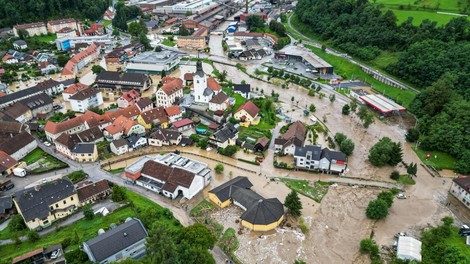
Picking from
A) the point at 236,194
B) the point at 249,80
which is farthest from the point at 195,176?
the point at 249,80

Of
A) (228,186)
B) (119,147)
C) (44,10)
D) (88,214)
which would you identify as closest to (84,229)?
(88,214)

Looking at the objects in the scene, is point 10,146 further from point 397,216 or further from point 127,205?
point 397,216

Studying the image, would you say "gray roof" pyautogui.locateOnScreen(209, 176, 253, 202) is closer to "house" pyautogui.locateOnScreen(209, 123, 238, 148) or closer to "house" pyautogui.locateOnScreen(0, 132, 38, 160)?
"house" pyautogui.locateOnScreen(209, 123, 238, 148)

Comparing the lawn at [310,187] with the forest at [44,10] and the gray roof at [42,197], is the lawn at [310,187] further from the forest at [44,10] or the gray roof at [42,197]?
the forest at [44,10]

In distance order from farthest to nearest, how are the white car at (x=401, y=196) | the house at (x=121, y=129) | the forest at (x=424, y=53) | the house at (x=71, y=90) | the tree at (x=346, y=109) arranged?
the house at (x=71, y=90) < the tree at (x=346, y=109) < the house at (x=121, y=129) < the forest at (x=424, y=53) < the white car at (x=401, y=196)

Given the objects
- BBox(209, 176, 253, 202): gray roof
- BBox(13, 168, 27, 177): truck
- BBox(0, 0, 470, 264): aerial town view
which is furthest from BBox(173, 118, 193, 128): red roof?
BBox(13, 168, 27, 177): truck

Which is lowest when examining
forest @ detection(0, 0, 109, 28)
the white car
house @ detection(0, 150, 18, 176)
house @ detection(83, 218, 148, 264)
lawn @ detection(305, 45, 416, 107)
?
the white car

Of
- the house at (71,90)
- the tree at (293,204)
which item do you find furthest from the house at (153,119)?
the tree at (293,204)
